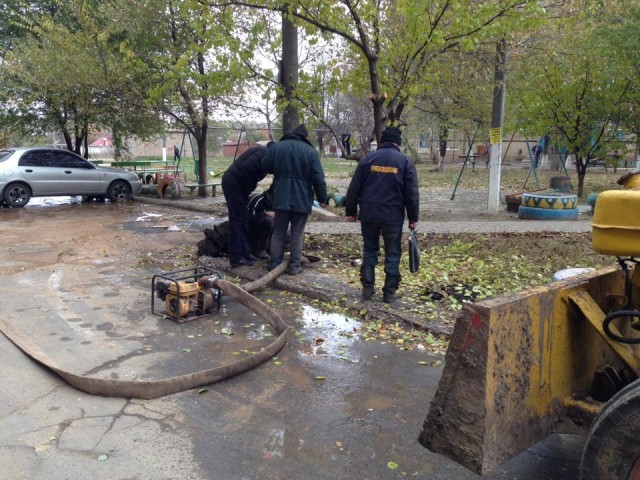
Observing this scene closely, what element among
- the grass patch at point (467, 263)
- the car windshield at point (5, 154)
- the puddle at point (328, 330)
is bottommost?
the puddle at point (328, 330)

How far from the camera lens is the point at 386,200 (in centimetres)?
594

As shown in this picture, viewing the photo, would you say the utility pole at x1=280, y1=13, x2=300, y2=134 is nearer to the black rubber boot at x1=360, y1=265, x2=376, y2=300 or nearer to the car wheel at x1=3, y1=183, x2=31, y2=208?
the black rubber boot at x1=360, y1=265, x2=376, y2=300

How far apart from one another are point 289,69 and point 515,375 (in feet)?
23.5

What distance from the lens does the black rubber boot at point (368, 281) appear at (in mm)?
6215

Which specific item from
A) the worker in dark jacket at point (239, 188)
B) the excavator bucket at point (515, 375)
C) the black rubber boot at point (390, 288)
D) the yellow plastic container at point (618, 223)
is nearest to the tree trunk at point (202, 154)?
the worker in dark jacket at point (239, 188)

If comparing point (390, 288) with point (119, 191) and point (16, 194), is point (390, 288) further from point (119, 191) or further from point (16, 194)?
point (119, 191)

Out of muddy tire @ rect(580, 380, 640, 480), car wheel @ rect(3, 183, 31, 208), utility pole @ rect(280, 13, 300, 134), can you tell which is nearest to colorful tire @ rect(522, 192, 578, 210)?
utility pole @ rect(280, 13, 300, 134)

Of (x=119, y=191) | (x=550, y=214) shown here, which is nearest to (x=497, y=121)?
(x=550, y=214)

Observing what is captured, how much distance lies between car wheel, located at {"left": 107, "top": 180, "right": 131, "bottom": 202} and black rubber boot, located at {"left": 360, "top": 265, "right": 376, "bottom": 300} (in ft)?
43.4

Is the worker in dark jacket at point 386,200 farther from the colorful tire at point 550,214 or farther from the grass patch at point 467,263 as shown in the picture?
the colorful tire at point 550,214

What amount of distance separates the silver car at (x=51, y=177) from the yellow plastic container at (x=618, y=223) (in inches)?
620

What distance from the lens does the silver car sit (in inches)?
595

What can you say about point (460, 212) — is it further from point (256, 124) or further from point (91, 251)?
point (91, 251)

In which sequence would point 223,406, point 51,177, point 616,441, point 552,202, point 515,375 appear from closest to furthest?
point 616,441, point 515,375, point 223,406, point 552,202, point 51,177
